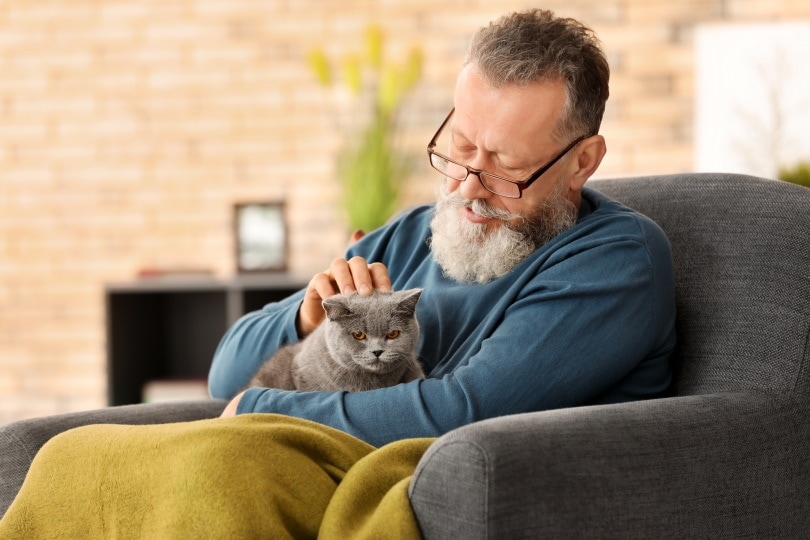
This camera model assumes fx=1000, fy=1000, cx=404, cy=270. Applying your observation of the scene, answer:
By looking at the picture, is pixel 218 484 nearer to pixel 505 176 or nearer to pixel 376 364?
pixel 376 364

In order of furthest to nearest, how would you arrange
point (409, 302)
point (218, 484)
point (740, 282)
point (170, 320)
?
1. point (170, 320)
2. point (409, 302)
3. point (740, 282)
4. point (218, 484)

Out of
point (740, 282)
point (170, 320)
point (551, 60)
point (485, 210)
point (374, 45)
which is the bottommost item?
point (170, 320)

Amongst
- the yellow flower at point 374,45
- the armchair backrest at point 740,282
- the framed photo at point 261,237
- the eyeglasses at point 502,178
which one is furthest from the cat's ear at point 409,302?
the yellow flower at point 374,45

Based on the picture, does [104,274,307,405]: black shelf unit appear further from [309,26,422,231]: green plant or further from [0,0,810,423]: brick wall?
[309,26,422,231]: green plant

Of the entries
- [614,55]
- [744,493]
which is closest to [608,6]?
[614,55]

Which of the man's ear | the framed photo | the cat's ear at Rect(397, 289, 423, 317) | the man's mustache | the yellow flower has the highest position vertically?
the yellow flower

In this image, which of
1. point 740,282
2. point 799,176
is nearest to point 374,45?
point 799,176

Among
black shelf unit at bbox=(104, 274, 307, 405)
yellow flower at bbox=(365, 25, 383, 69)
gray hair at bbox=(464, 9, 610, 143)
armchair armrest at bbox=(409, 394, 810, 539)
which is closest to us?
armchair armrest at bbox=(409, 394, 810, 539)

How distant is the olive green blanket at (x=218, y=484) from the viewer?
1.25 metres

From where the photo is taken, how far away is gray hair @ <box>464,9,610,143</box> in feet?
5.76

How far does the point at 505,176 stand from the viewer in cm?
181

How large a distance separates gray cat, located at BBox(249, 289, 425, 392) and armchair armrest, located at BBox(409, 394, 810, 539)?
517 mm

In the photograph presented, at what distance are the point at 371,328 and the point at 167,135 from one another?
8.95ft

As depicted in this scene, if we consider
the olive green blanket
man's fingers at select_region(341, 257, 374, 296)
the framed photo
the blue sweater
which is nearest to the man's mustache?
the blue sweater
